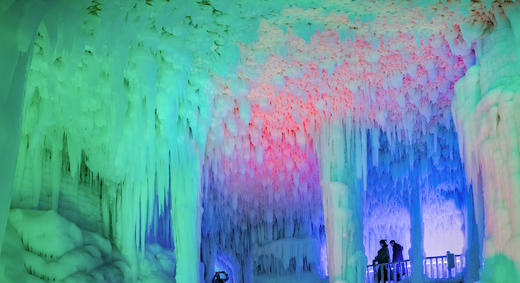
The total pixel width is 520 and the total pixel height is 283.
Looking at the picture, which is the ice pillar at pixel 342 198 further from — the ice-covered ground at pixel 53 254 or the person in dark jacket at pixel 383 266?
the ice-covered ground at pixel 53 254

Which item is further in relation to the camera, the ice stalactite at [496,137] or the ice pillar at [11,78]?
the ice stalactite at [496,137]

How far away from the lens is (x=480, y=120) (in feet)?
27.0

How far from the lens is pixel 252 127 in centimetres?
1198

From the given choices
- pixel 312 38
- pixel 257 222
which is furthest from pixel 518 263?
pixel 257 222

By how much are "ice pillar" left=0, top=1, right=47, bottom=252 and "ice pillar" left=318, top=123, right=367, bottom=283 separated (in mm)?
7319

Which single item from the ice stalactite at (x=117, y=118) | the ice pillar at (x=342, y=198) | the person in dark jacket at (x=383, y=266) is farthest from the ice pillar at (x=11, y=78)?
the person in dark jacket at (x=383, y=266)

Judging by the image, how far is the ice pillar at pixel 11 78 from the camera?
4.46 meters

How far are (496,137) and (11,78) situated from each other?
5953mm

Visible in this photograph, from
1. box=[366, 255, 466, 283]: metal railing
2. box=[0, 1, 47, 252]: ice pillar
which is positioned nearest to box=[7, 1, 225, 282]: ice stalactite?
box=[0, 1, 47, 252]: ice pillar

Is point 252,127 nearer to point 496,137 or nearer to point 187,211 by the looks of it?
point 187,211

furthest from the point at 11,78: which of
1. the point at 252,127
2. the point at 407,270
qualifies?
the point at 407,270

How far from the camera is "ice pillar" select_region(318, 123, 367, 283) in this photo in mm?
10961

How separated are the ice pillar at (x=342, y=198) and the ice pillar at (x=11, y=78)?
7.32 m

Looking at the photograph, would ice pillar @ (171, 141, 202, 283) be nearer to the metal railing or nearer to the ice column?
the metal railing
